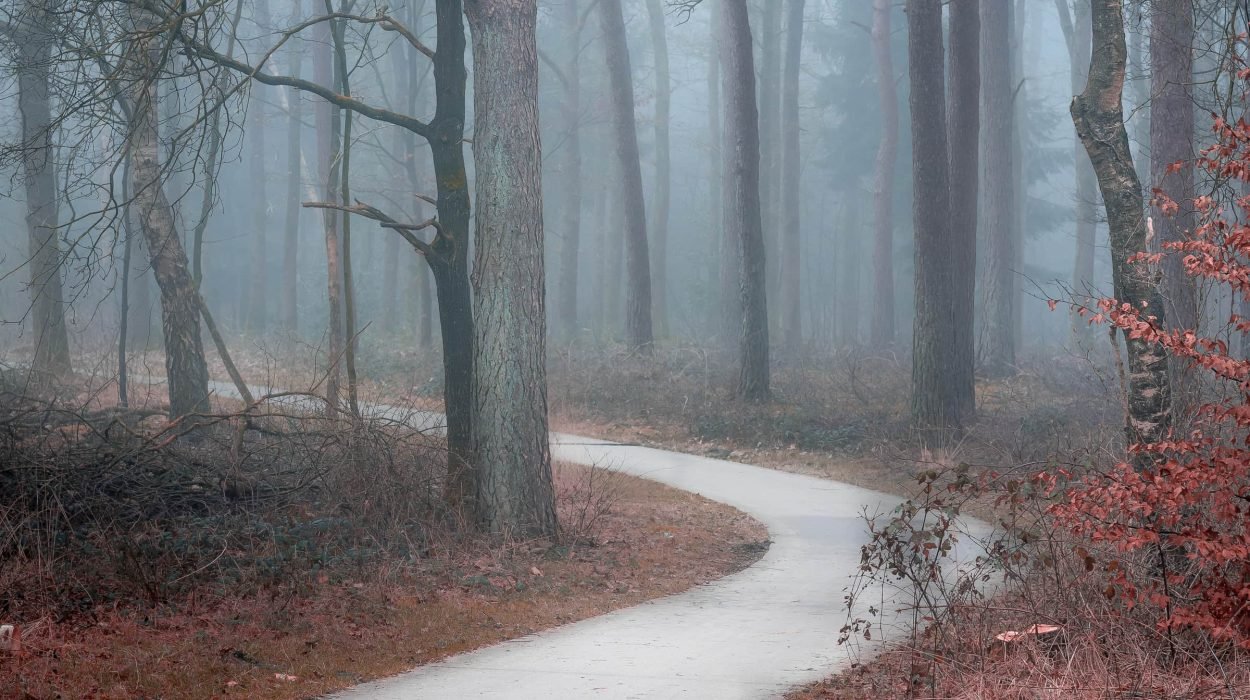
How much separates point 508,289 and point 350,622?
12.0 feet

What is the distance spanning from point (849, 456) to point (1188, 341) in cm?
1113

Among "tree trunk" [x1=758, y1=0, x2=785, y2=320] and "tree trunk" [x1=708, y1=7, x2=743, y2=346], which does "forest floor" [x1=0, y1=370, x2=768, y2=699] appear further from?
"tree trunk" [x1=758, y1=0, x2=785, y2=320]

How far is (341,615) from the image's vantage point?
7672mm

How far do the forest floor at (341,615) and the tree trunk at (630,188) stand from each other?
52.9 feet

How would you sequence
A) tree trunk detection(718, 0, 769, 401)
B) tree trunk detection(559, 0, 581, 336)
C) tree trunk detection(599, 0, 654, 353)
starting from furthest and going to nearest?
tree trunk detection(559, 0, 581, 336) → tree trunk detection(599, 0, 654, 353) → tree trunk detection(718, 0, 769, 401)

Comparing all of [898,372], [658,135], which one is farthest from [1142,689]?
[658,135]

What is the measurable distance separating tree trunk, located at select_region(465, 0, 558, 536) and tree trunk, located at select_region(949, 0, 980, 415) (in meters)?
9.03

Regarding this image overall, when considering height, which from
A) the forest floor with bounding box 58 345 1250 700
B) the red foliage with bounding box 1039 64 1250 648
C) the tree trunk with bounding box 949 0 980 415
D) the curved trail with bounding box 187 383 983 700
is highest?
the tree trunk with bounding box 949 0 980 415

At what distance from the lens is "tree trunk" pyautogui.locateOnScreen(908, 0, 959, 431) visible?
16344 millimetres

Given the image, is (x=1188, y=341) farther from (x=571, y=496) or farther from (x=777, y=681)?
(x=571, y=496)

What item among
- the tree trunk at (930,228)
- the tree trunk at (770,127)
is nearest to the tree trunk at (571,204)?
the tree trunk at (770,127)

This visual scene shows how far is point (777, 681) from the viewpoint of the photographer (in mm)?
6512

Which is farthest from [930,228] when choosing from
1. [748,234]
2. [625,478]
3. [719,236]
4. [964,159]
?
[719,236]

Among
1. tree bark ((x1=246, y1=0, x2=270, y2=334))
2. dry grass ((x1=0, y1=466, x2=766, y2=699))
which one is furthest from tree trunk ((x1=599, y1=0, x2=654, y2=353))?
dry grass ((x1=0, y1=466, x2=766, y2=699))
